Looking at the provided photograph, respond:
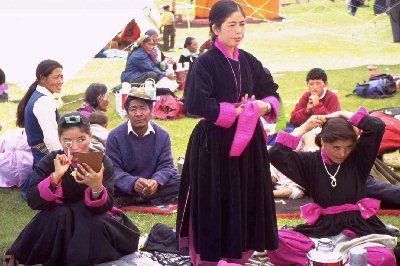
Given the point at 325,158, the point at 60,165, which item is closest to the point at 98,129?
the point at 60,165

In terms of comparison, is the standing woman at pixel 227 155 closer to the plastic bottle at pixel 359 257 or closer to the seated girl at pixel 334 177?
the seated girl at pixel 334 177

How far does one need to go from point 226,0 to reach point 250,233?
1336mm

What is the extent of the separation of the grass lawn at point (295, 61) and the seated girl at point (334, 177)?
34.4 inches

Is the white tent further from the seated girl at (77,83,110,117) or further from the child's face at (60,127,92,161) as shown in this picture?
the child's face at (60,127,92,161)

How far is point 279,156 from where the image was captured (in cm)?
451

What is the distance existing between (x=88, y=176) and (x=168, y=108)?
564 cm

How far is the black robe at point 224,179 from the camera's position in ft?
13.2

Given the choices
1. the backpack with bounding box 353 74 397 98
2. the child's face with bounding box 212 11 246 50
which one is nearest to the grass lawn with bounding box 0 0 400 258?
the backpack with bounding box 353 74 397 98

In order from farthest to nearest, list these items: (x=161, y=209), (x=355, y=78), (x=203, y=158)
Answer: (x=355, y=78) → (x=161, y=209) → (x=203, y=158)

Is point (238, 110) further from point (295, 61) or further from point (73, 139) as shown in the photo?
point (295, 61)

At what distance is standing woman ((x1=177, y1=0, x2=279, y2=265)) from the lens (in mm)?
3998

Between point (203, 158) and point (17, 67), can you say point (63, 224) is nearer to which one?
point (203, 158)

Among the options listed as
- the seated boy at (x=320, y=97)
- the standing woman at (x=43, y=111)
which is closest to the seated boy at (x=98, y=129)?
the standing woman at (x=43, y=111)

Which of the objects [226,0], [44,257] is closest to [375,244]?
[226,0]
